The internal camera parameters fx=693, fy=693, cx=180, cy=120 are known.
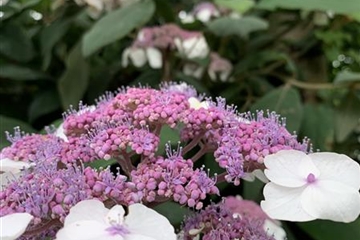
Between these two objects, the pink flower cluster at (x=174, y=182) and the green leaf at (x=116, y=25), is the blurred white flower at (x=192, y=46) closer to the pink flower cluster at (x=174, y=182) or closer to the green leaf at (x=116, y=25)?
the green leaf at (x=116, y=25)

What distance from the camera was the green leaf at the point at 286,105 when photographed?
0.74 meters

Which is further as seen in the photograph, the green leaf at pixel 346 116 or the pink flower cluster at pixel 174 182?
the green leaf at pixel 346 116

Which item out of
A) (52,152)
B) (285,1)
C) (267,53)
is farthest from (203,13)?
(52,152)

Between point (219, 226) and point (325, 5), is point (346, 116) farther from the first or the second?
point (219, 226)

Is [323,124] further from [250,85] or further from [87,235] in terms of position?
[87,235]

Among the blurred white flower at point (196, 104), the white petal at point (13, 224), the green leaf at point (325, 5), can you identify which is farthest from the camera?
the green leaf at point (325, 5)

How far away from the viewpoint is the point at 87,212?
0.35m

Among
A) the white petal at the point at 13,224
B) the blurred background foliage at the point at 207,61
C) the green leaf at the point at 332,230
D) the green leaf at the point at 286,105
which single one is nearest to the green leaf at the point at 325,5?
the blurred background foliage at the point at 207,61

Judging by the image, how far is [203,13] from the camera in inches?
38.2

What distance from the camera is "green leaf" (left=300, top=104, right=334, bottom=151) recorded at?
0.77 meters

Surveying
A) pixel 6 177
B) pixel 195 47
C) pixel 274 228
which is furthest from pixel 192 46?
pixel 6 177

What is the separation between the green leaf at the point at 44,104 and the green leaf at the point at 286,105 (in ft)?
0.79

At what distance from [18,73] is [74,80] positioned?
0.06 metres

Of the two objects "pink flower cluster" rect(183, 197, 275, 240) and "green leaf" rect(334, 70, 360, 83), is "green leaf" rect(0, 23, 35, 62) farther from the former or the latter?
"pink flower cluster" rect(183, 197, 275, 240)
